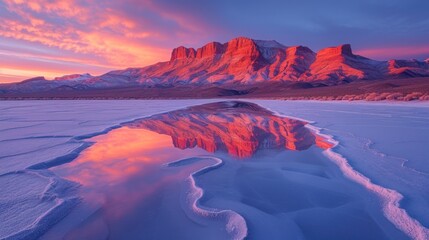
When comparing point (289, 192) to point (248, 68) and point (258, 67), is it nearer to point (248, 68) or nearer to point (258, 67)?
point (248, 68)

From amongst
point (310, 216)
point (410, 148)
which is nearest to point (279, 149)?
point (410, 148)

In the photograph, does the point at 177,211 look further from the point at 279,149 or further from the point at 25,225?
the point at 279,149

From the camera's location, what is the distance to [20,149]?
20.6 ft

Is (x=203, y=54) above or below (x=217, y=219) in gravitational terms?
above

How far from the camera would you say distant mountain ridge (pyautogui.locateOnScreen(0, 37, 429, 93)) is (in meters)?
110

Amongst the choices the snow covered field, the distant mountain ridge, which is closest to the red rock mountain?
the distant mountain ridge

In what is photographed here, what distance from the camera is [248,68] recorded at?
457 ft

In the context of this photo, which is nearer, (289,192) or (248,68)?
(289,192)

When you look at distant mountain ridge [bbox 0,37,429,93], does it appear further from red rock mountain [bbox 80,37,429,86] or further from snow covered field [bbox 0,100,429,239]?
snow covered field [bbox 0,100,429,239]

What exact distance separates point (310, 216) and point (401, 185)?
1.39 m

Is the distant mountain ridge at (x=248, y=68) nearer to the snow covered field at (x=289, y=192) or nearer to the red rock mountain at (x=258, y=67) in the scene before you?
the red rock mountain at (x=258, y=67)

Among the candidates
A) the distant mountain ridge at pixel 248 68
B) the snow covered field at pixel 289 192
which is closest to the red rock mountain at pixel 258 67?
the distant mountain ridge at pixel 248 68

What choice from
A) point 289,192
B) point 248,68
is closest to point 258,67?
point 248,68

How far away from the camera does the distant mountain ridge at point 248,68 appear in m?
110
